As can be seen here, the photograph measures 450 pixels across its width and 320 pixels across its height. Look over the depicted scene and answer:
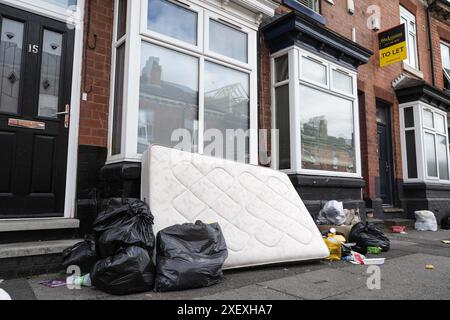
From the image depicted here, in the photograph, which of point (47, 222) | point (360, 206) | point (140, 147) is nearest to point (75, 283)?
point (47, 222)

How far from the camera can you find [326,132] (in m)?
7.13

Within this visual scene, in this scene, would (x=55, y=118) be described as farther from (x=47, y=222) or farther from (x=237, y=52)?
(x=237, y=52)

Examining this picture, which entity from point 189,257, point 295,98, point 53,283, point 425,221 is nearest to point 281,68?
point 295,98

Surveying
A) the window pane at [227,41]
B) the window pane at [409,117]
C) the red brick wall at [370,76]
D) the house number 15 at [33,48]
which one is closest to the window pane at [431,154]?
the window pane at [409,117]

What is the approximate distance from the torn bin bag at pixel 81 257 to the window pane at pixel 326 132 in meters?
4.09

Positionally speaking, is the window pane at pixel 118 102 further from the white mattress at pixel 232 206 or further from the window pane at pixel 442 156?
the window pane at pixel 442 156

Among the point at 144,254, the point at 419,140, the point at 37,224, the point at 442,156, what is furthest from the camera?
the point at 442,156

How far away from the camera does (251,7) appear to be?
19.6ft

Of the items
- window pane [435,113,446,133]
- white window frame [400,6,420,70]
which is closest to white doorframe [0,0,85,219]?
white window frame [400,6,420,70]

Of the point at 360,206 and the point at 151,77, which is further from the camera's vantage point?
the point at 360,206

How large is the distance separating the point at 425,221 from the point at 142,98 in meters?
7.81

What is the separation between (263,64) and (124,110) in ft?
10.9

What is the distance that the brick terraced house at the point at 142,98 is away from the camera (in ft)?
13.7

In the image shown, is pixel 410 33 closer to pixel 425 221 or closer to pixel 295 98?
pixel 425 221
